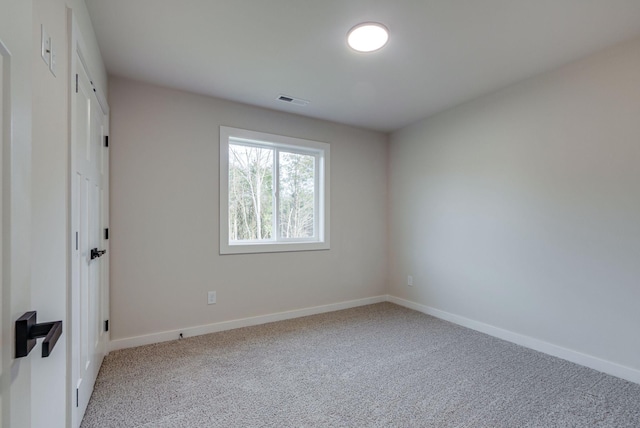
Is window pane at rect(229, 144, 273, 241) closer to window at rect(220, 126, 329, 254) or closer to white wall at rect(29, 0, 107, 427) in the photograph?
window at rect(220, 126, 329, 254)

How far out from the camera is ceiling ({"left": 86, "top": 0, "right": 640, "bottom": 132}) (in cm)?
190

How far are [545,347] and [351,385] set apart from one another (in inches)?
71.7

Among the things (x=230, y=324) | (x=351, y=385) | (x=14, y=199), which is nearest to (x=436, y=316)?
(x=351, y=385)

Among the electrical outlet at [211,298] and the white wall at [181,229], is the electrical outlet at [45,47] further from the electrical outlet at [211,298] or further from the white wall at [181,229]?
the electrical outlet at [211,298]

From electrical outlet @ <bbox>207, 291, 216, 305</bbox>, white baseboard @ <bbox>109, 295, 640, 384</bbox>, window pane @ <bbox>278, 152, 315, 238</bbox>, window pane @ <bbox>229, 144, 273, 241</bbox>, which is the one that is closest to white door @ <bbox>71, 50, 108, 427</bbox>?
white baseboard @ <bbox>109, 295, 640, 384</bbox>

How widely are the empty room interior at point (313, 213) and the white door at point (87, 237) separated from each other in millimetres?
30

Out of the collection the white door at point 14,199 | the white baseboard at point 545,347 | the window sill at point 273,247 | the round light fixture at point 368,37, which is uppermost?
the round light fixture at point 368,37

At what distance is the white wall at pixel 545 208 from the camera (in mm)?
2283

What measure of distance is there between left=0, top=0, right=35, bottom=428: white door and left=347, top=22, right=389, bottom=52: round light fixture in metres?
1.83

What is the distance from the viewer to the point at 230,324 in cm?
323

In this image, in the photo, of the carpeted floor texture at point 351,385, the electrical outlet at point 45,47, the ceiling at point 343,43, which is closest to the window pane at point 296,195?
the ceiling at point 343,43

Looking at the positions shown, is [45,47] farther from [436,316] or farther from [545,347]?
[436,316]

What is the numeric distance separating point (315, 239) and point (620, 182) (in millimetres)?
2882

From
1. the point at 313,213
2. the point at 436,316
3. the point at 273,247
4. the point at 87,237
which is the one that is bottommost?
the point at 436,316
